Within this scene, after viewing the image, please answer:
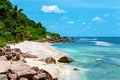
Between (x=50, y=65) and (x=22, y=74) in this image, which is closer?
(x=22, y=74)

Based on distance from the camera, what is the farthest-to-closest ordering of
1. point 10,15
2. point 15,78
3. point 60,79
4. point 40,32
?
1. point 40,32
2. point 10,15
3. point 60,79
4. point 15,78

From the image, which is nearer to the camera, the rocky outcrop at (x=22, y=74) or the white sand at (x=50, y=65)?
the rocky outcrop at (x=22, y=74)

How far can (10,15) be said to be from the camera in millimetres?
97562

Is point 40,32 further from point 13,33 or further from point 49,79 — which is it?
point 49,79

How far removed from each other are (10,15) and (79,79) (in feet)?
225

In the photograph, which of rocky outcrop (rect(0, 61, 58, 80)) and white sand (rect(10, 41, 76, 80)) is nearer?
rocky outcrop (rect(0, 61, 58, 80))

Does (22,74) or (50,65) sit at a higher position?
(22,74)

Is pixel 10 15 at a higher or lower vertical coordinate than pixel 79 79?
higher

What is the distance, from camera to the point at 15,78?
25.6 metres

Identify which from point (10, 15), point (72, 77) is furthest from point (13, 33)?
point (72, 77)

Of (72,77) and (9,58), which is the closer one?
(72,77)

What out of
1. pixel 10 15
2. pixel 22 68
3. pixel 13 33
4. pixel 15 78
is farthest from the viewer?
pixel 10 15

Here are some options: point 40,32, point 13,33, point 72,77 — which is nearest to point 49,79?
point 72,77

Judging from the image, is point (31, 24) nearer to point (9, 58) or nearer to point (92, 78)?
point (9, 58)
